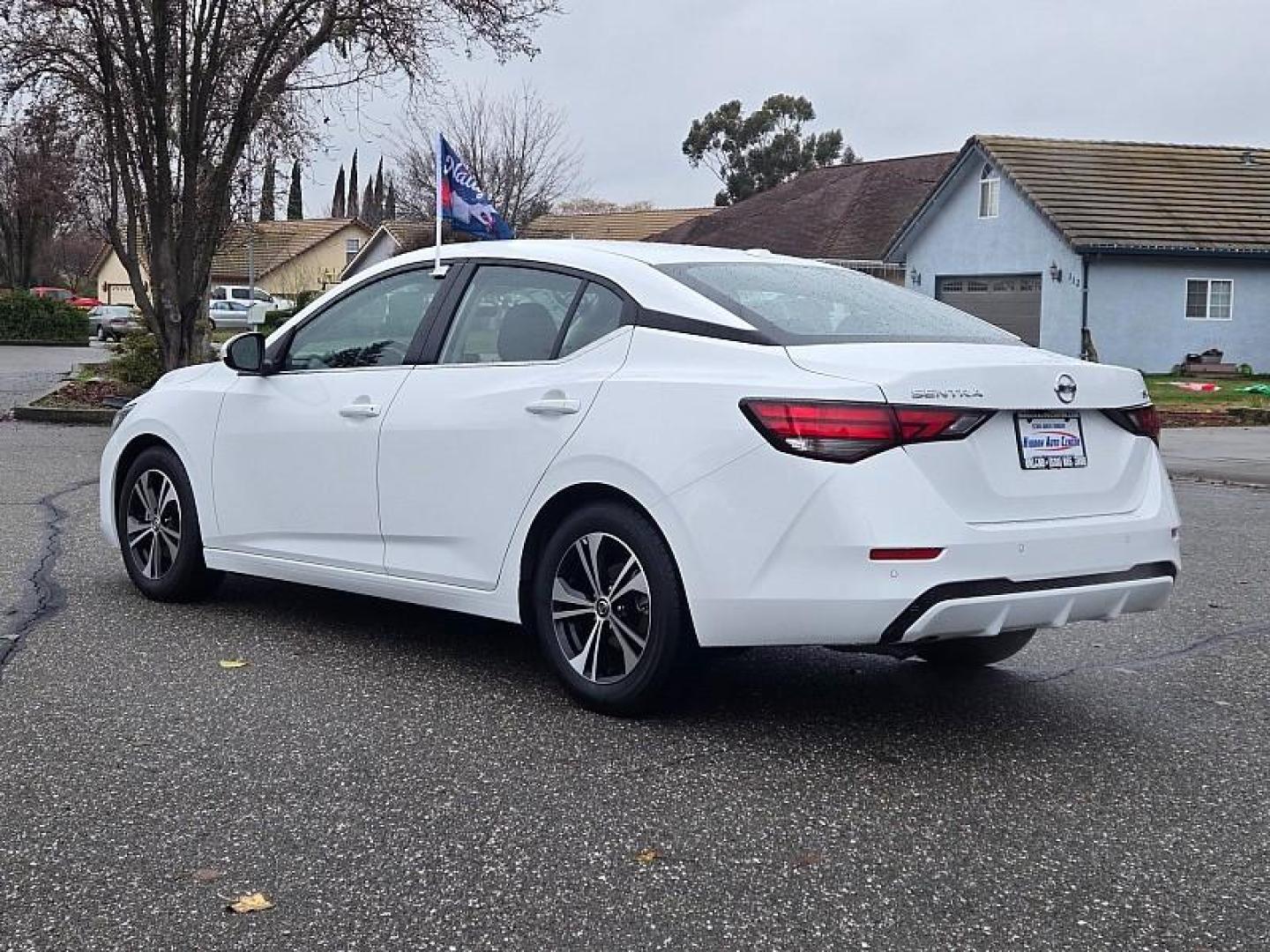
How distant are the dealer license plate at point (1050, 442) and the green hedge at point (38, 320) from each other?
51398mm

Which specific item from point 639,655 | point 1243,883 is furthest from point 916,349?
point 1243,883

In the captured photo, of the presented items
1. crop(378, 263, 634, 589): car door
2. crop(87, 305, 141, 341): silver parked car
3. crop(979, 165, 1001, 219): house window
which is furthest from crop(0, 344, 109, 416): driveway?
crop(979, 165, 1001, 219): house window

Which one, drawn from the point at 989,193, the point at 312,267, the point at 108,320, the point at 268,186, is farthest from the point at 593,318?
the point at 312,267

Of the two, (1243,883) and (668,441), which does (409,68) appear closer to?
(668,441)

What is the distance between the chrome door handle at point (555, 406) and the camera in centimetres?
516

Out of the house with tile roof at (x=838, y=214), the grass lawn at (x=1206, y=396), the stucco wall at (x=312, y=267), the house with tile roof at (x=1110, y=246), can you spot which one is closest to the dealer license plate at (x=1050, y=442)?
the grass lawn at (x=1206, y=396)

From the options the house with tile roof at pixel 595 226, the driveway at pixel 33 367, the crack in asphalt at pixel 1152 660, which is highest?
the house with tile roof at pixel 595 226

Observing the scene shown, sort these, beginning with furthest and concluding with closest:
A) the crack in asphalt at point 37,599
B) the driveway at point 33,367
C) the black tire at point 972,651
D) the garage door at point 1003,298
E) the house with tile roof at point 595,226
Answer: the house with tile roof at point 595,226, the garage door at point 1003,298, the driveway at point 33,367, the crack in asphalt at point 37,599, the black tire at point 972,651

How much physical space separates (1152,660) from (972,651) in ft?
2.90

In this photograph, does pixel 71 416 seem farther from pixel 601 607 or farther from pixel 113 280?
pixel 113 280

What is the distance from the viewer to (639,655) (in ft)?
16.3

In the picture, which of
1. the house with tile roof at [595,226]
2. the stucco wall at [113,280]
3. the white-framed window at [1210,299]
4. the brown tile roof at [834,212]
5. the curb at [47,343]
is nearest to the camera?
the white-framed window at [1210,299]

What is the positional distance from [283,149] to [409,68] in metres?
2.21

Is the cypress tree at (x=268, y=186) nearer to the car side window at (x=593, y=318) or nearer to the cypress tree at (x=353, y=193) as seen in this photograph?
the car side window at (x=593, y=318)
